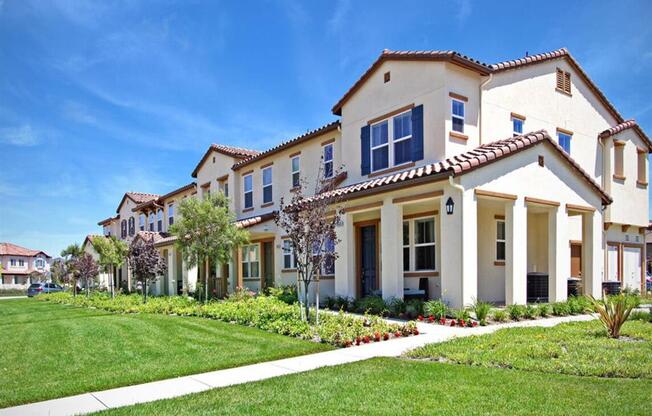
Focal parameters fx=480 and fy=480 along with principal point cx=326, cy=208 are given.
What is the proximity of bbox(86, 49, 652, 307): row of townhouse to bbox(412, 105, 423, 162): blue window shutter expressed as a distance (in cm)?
4

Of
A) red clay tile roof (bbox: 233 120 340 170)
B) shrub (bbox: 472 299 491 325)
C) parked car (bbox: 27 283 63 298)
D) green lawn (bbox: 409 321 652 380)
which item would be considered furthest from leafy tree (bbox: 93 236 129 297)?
green lawn (bbox: 409 321 652 380)

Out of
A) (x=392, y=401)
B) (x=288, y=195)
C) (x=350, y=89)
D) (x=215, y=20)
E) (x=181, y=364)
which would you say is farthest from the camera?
(x=288, y=195)

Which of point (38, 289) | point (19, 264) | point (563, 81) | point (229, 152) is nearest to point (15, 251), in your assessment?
point (19, 264)

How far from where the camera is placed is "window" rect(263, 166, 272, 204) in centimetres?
2256

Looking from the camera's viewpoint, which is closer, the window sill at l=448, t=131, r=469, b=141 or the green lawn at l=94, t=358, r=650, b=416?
the green lawn at l=94, t=358, r=650, b=416

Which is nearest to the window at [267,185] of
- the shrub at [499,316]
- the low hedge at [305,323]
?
the low hedge at [305,323]

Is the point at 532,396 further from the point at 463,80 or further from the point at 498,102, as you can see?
the point at 498,102

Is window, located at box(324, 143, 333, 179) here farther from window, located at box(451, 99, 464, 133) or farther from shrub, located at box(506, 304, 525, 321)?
shrub, located at box(506, 304, 525, 321)

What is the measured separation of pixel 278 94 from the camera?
19766 mm

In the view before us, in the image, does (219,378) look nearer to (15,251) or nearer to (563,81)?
(563,81)

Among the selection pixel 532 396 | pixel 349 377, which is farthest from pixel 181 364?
pixel 532 396

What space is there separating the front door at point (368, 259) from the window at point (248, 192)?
27.8ft

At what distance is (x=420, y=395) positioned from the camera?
19.0ft

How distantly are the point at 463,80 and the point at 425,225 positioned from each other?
464 cm
